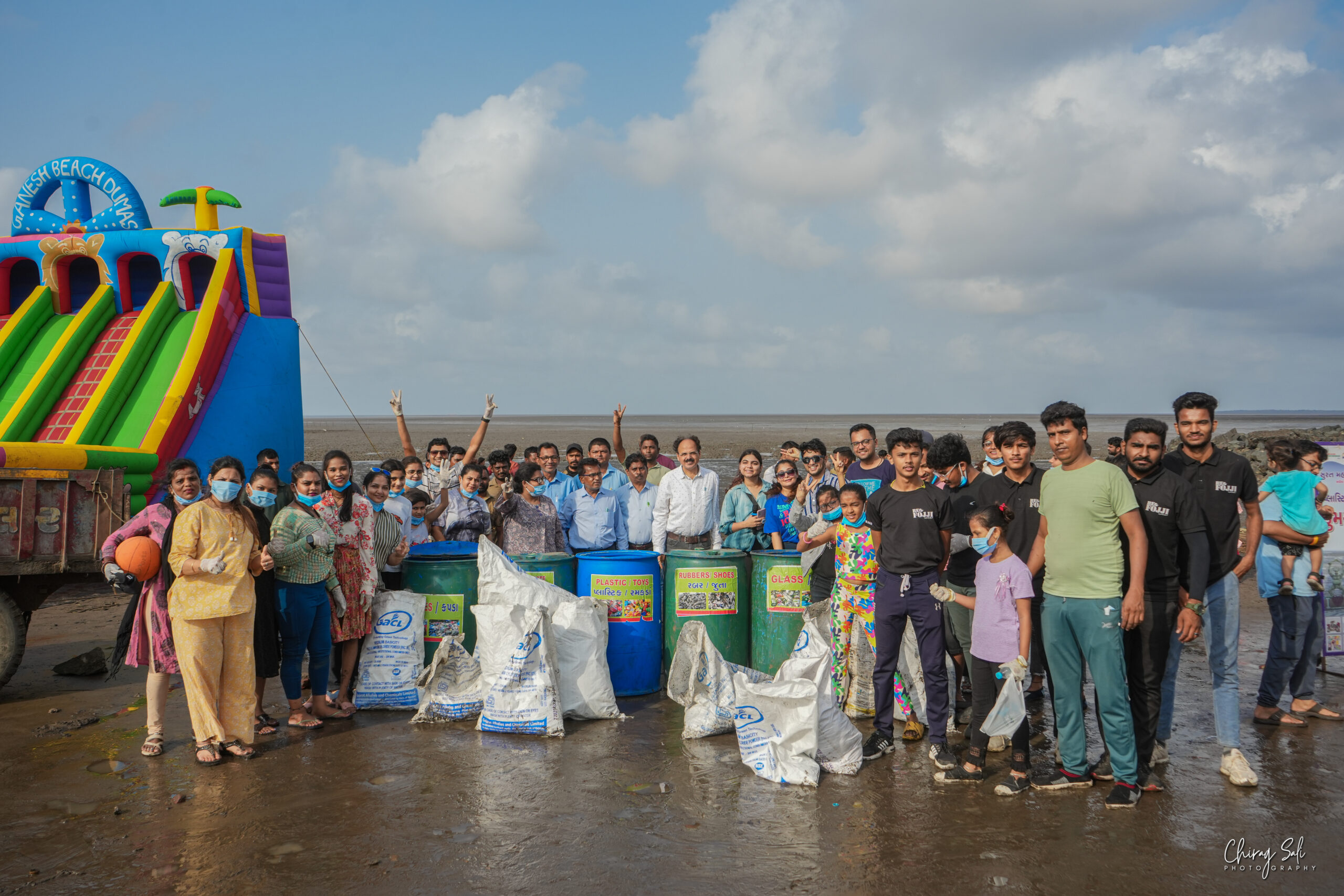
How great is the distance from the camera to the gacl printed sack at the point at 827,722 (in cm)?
457

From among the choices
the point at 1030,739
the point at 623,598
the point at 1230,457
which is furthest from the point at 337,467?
the point at 1230,457

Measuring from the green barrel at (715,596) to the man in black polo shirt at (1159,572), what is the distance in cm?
241

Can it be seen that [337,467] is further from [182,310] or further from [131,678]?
[182,310]

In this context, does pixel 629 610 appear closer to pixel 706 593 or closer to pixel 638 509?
pixel 706 593

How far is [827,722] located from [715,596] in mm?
1487

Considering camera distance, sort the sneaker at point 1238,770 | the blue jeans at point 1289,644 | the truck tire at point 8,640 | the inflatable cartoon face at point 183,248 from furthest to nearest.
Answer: the inflatable cartoon face at point 183,248 < the truck tire at point 8,640 < the blue jeans at point 1289,644 < the sneaker at point 1238,770

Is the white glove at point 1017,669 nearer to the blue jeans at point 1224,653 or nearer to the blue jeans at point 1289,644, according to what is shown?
the blue jeans at point 1224,653

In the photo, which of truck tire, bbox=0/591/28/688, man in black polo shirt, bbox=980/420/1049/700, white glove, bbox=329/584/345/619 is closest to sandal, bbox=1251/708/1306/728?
man in black polo shirt, bbox=980/420/1049/700

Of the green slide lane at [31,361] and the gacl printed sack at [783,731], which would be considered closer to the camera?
the gacl printed sack at [783,731]

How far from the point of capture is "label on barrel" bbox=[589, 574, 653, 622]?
5.90 meters

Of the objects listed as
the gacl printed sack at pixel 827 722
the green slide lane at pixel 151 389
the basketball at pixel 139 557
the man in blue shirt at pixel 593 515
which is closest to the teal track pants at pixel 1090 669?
the gacl printed sack at pixel 827 722

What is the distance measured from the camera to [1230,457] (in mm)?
4664

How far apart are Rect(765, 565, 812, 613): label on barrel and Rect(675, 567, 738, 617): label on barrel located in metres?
0.28

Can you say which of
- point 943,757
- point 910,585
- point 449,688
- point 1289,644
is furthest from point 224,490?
point 1289,644
